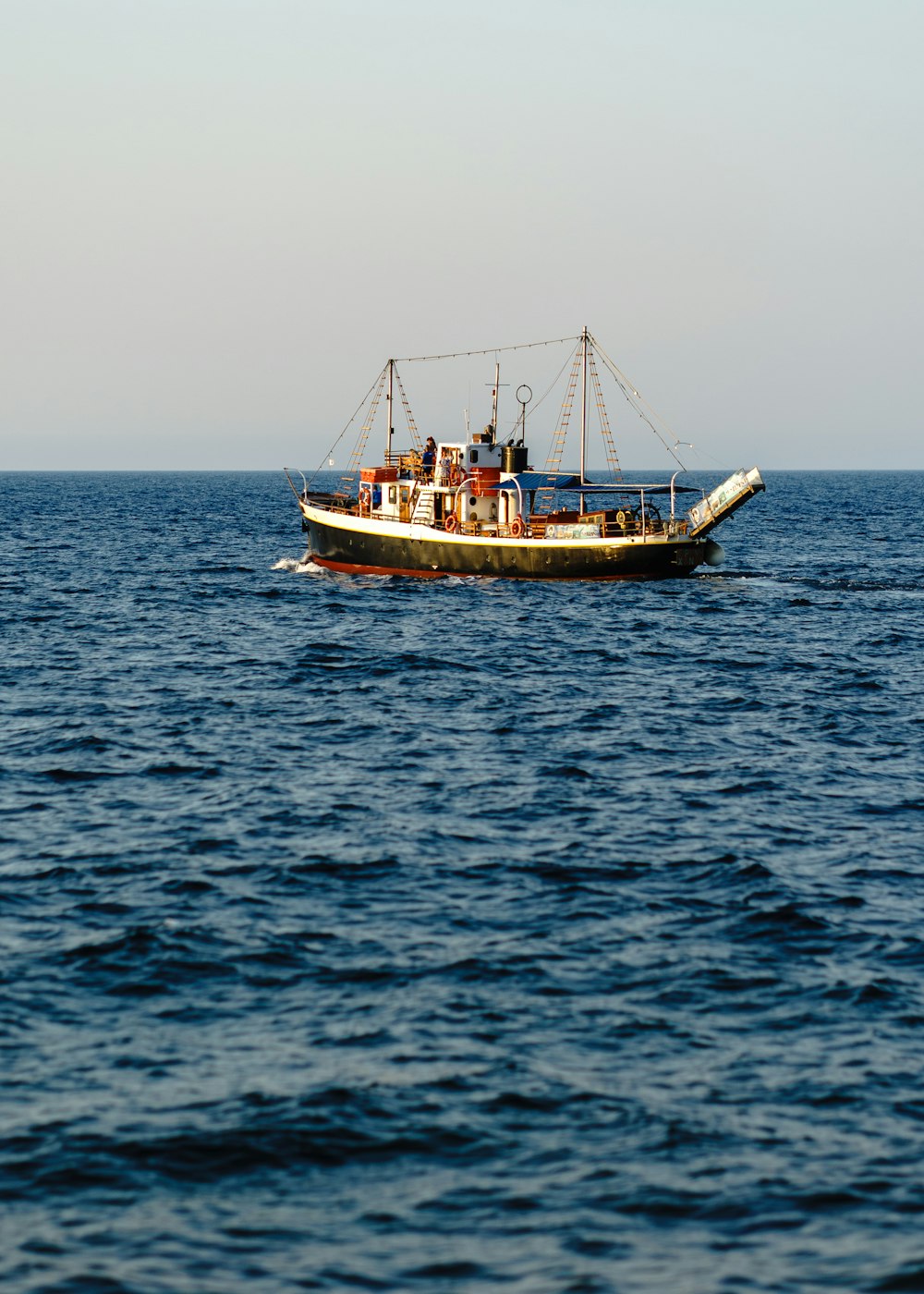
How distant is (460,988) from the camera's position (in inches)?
697

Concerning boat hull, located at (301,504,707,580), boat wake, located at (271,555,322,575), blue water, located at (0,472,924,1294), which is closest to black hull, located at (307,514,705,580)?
boat hull, located at (301,504,707,580)

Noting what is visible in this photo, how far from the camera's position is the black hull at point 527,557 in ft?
209

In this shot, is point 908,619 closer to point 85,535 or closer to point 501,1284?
point 501,1284

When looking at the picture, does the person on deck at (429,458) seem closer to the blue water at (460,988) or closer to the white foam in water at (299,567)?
the white foam in water at (299,567)

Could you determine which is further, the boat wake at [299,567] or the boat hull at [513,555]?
the boat wake at [299,567]

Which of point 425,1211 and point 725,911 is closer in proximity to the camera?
point 425,1211

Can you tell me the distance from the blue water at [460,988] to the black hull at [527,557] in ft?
76.0

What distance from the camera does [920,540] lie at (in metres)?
104

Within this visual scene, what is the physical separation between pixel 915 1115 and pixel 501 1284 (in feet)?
17.9

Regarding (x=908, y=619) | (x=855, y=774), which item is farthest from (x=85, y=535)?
(x=855, y=774)

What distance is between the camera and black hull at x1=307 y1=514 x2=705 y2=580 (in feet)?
209

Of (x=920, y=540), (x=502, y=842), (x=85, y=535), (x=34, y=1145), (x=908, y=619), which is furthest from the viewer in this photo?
(x=85, y=535)

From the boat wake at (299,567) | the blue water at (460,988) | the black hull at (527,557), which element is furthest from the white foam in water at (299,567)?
the blue water at (460,988)

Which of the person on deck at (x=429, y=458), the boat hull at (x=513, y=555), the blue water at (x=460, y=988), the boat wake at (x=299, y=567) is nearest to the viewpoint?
the blue water at (x=460, y=988)
